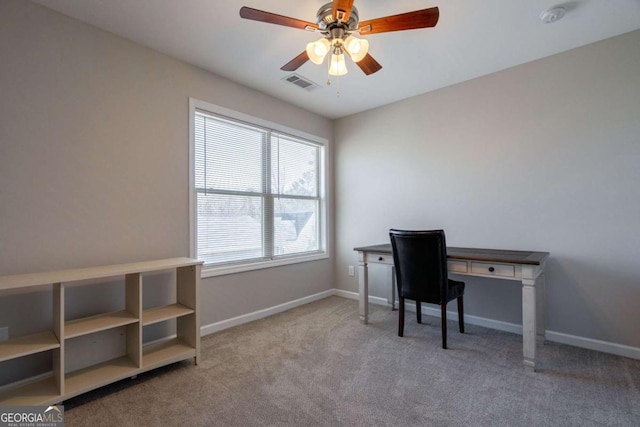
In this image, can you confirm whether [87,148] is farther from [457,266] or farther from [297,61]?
[457,266]

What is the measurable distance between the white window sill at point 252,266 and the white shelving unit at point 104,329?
14.1 inches

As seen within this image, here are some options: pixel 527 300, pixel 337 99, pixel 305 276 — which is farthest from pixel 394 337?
pixel 337 99

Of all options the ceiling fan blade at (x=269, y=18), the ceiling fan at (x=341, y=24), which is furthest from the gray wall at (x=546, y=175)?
the ceiling fan blade at (x=269, y=18)

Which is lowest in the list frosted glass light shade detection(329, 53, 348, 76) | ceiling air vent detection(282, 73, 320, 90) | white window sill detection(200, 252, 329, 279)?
white window sill detection(200, 252, 329, 279)

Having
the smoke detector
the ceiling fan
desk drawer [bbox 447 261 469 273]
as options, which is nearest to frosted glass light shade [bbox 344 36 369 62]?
the ceiling fan

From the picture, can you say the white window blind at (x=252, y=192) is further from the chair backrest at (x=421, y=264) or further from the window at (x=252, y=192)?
the chair backrest at (x=421, y=264)

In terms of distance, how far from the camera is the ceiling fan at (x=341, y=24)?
5.09ft

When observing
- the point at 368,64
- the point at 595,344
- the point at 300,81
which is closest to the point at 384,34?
the point at 368,64

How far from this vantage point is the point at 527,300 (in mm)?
2096

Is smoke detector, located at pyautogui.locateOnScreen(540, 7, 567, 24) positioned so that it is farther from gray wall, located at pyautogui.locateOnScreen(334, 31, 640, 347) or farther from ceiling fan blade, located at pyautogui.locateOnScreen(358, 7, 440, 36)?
ceiling fan blade, located at pyautogui.locateOnScreen(358, 7, 440, 36)

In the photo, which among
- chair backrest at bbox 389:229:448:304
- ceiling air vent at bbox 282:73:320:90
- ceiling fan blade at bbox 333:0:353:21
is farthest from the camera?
ceiling air vent at bbox 282:73:320:90

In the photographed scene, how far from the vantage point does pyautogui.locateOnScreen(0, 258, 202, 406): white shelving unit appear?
5.35 ft

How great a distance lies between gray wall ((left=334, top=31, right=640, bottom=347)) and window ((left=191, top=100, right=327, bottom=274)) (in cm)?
105

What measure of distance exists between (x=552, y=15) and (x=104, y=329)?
3615 millimetres
